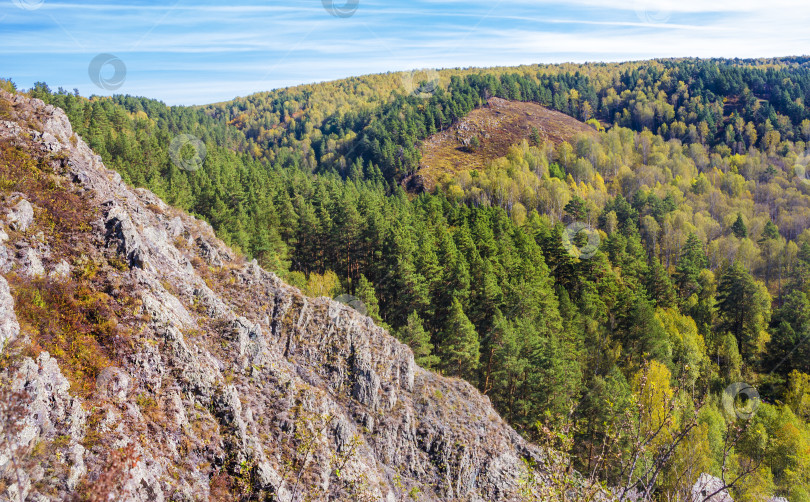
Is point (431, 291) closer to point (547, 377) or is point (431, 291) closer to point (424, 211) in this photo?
point (547, 377)

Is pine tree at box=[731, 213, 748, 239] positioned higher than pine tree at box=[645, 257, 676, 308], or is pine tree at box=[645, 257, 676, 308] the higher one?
pine tree at box=[731, 213, 748, 239]

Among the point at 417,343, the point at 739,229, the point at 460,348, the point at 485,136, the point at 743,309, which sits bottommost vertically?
the point at 743,309

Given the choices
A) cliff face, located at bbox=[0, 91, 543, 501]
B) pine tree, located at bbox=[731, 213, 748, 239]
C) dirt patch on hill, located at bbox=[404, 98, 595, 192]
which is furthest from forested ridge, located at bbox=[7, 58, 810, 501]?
cliff face, located at bbox=[0, 91, 543, 501]

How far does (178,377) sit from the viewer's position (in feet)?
51.8

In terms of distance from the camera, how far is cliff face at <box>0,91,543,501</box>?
11.7m

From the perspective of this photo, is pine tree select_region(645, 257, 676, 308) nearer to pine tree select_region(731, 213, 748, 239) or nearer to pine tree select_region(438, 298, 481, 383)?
pine tree select_region(438, 298, 481, 383)

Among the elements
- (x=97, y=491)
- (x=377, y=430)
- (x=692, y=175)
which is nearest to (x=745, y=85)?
(x=692, y=175)

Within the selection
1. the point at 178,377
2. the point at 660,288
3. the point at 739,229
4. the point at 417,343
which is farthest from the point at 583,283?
the point at 739,229

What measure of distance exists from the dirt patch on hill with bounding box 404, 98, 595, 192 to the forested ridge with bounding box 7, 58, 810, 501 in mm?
7936

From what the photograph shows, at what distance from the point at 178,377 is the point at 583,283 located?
49.1 metres

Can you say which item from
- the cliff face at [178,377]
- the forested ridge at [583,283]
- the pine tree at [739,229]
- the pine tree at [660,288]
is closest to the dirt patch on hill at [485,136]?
the forested ridge at [583,283]

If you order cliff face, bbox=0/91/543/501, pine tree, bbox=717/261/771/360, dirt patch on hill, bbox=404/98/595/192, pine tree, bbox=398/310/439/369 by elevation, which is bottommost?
pine tree, bbox=717/261/771/360

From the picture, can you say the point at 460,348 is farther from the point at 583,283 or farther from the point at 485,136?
the point at 485,136

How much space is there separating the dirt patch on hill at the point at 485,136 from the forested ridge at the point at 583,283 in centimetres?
794
